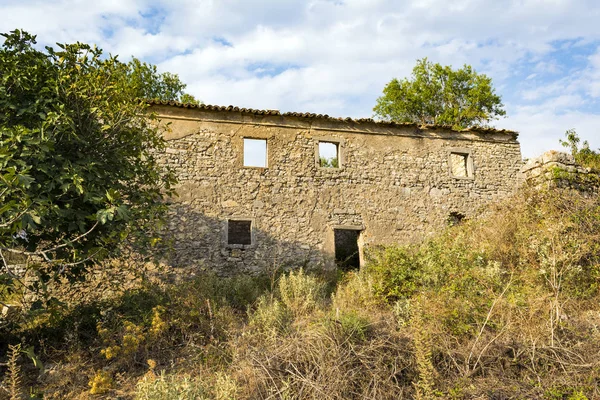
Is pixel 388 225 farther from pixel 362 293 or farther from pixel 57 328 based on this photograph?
pixel 57 328

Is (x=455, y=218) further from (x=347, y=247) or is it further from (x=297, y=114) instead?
(x=297, y=114)

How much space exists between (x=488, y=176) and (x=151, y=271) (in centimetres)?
989

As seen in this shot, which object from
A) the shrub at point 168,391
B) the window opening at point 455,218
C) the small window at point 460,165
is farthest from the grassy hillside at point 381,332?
the small window at point 460,165

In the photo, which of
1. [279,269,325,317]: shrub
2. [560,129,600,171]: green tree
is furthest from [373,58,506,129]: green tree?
[279,269,325,317]: shrub

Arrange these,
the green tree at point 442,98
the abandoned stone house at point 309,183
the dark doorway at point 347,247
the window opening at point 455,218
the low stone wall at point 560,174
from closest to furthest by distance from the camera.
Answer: the low stone wall at point 560,174 → the abandoned stone house at point 309,183 → the window opening at point 455,218 → the dark doorway at point 347,247 → the green tree at point 442,98

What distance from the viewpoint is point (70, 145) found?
21.7 feet

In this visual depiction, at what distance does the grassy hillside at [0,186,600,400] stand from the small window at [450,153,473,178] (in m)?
3.72

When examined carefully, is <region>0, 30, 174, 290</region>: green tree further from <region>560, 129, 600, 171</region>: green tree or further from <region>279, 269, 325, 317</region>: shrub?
<region>560, 129, 600, 171</region>: green tree

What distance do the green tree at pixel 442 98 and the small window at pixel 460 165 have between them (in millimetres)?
9454

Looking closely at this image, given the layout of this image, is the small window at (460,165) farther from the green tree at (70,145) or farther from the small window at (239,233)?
the green tree at (70,145)

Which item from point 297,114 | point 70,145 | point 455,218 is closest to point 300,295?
point 70,145

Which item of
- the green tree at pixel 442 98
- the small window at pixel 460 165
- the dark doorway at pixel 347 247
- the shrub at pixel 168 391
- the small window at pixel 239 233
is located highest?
the green tree at pixel 442 98

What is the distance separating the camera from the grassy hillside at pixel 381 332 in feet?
15.9

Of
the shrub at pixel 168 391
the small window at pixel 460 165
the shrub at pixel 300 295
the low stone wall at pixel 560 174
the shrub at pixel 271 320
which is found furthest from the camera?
the small window at pixel 460 165
